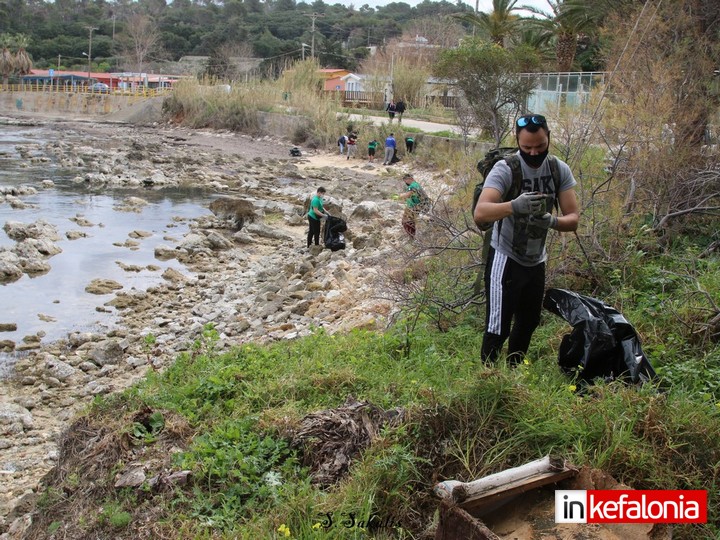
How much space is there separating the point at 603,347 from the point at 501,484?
1345mm

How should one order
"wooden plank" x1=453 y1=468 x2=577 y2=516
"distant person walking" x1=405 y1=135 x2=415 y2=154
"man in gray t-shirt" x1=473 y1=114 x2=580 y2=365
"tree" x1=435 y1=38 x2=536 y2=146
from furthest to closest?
1. "distant person walking" x1=405 y1=135 x2=415 y2=154
2. "tree" x1=435 y1=38 x2=536 y2=146
3. "man in gray t-shirt" x1=473 y1=114 x2=580 y2=365
4. "wooden plank" x1=453 y1=468 x2=577 y2=516

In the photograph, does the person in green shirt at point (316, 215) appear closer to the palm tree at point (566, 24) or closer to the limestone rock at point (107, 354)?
the limestone rock at point (107, 354)

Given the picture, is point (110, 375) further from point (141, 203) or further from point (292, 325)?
point (141, 203)

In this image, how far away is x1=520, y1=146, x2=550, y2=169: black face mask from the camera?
3.76 metres

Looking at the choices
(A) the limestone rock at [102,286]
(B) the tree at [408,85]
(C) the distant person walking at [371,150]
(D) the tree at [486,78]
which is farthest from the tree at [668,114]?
(B) the tree at [408,85]

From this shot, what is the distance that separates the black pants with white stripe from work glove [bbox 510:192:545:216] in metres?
0.38

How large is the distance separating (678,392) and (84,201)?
19.0 metres

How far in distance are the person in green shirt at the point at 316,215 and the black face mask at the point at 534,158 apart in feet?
30.9

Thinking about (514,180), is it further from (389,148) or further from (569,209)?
(389,148)

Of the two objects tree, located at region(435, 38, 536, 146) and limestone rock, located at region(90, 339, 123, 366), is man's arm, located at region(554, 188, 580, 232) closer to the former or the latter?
limestone rock, located at region(90, 339, 123, 366)

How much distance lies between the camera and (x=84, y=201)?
1983 cm

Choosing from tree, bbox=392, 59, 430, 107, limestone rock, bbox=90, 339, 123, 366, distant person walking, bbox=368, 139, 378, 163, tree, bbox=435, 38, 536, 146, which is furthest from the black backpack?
tree, bbox=392, 59, 430, 107

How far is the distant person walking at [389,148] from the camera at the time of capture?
2580 centimetres

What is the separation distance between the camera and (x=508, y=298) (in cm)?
378
